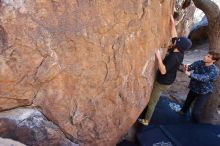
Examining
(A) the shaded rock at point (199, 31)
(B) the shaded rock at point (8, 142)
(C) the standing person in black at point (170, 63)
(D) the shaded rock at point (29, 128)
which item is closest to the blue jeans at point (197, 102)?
(C) the standing person in black at point (170, 63)

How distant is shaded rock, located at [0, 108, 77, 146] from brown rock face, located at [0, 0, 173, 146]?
90 mm

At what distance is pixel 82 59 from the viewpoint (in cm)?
399

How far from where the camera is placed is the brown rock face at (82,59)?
11.7 feet

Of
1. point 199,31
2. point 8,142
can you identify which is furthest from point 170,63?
point 199,31

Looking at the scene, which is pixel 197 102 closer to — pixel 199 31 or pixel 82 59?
pixel 82 59

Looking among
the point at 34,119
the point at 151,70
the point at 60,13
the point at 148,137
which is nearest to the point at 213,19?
the point at 151,70

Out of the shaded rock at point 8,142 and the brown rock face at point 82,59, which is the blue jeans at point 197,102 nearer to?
the brown rock face at point 82,59

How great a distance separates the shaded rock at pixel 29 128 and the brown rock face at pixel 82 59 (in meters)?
0.09

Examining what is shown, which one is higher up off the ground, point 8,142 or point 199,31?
point 8,142

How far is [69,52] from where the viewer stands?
3.86 metres

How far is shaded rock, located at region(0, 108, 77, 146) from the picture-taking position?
12.3 feet

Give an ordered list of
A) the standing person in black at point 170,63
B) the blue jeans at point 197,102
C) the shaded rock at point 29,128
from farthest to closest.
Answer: the blue jeans at point 197,102, the standing person in black at point 170,63, the shaded rock at point 29,128

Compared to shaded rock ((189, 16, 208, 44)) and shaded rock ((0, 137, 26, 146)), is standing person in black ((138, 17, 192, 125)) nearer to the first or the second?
shaded rock ((0, 137, 26, 146))

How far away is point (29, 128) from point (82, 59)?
996mm
